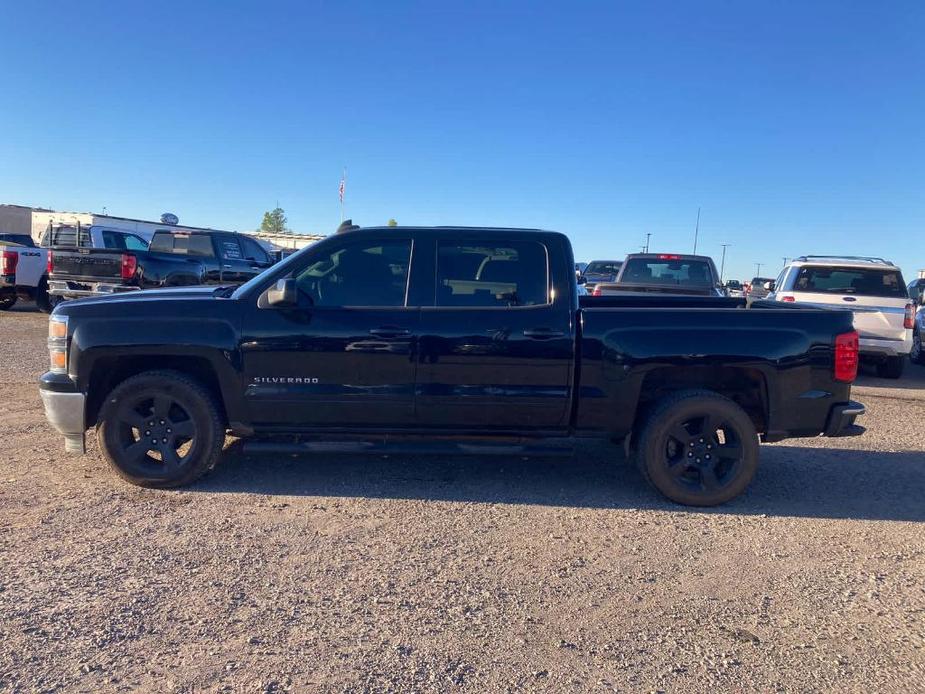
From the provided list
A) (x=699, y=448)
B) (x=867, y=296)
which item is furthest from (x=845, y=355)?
(x=867, y=296)

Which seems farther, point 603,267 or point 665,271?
point 603,267

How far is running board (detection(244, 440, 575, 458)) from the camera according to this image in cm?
480

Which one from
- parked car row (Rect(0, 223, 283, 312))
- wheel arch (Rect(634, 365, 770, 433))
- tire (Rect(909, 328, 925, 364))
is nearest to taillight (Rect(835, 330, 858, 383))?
wheel arch (Rect(634, 365, 770, 433))

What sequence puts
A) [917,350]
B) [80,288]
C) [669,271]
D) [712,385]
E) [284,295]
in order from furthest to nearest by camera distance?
[917,350] → [80,288] → [669,271] → [712,385] → [284,295]

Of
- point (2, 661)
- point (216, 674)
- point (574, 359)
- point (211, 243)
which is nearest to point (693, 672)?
point (216, 674)

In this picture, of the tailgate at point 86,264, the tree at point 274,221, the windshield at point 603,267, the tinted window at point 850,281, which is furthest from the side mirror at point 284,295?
Result: the tree at point 274,221

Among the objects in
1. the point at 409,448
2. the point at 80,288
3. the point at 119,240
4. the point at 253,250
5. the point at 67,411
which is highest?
the point at 119,240

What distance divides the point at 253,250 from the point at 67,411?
11628 mm

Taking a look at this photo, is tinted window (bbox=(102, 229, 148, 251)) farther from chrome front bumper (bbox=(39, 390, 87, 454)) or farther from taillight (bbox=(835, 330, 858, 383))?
taillight (bbox=(835, 330, 858, 383))

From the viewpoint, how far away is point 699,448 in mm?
4824

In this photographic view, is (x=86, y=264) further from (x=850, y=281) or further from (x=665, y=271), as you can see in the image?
(x=850, y=281)

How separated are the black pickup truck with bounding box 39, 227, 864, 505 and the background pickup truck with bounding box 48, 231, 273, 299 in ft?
26.2

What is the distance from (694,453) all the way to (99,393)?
4.14 m

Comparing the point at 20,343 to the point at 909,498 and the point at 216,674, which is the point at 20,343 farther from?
the point at 909,498
